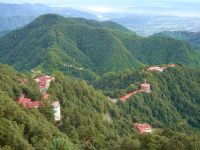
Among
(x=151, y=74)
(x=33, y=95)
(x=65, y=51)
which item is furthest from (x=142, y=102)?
(x=65, y=51)

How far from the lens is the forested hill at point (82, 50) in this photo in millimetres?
116000

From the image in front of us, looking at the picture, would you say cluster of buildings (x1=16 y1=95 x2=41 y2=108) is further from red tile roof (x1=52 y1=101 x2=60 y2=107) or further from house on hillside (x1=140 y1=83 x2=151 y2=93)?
house on hillside (x1=140 y1=83 x2=151 y2=93)

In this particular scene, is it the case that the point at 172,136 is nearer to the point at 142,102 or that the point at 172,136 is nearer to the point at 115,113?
the point at 115,113

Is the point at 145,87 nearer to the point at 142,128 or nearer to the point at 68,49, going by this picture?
the point at 142,128

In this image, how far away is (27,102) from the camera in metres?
43.1

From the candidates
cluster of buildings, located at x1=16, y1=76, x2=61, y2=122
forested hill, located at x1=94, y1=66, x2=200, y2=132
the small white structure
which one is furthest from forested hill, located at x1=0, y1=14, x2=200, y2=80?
the small white structure

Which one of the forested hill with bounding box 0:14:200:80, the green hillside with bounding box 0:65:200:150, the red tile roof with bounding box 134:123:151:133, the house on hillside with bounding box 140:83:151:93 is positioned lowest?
the forested hill with bounding box 0:14:200:80

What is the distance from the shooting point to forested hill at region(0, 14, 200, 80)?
4567 inches

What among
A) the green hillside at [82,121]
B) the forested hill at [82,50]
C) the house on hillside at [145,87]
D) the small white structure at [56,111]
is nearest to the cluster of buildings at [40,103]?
the small white structure at [56,111]

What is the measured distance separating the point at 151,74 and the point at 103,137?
3459 centimetres

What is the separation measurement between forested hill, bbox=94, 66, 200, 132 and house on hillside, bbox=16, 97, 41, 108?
20531 mm

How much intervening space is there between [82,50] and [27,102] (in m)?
88.8

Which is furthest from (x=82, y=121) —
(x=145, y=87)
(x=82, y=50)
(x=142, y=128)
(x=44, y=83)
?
(x=82, y=50)

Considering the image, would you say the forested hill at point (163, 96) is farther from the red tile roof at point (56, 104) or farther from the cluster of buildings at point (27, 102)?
the cluster of buildings at point (27, 102)
